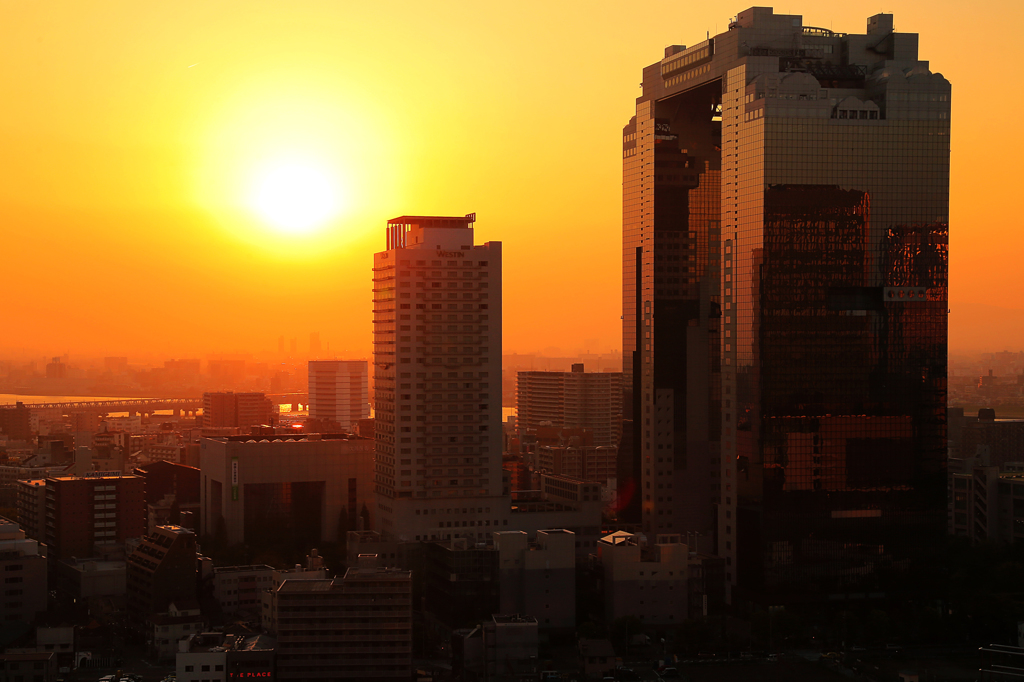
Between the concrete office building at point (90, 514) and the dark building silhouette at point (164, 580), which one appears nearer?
the dark building silhouette at point (164, 580)

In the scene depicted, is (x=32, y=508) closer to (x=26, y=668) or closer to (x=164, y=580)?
(x=164, y=580)

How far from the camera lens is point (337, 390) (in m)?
138

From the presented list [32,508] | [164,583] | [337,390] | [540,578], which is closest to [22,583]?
[164,583]

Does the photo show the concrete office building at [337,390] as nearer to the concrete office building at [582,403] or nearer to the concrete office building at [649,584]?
the concrete office building at [582,403]

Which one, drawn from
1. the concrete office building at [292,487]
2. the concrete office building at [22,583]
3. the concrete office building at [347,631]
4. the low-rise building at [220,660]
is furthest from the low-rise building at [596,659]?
the concrete office building at [292,487]

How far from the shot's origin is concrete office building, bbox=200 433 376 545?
61531 mm

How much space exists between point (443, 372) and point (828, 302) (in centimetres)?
1727

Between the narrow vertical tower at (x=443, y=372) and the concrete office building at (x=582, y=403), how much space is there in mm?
50329

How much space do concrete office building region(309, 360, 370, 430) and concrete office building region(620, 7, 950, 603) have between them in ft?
300

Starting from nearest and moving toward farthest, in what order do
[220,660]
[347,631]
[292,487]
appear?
[220,660] < [347,631] < [292,487]

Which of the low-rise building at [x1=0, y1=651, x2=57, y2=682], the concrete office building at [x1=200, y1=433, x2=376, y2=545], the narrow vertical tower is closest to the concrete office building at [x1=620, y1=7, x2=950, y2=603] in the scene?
the narrow vertical tower

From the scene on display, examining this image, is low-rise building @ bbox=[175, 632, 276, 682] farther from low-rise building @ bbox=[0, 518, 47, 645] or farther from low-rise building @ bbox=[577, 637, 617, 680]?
low-rise building @ bbox=[0, 518, 47, 645]

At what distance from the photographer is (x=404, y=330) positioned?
55.8 m

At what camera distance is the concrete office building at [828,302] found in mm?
48250
